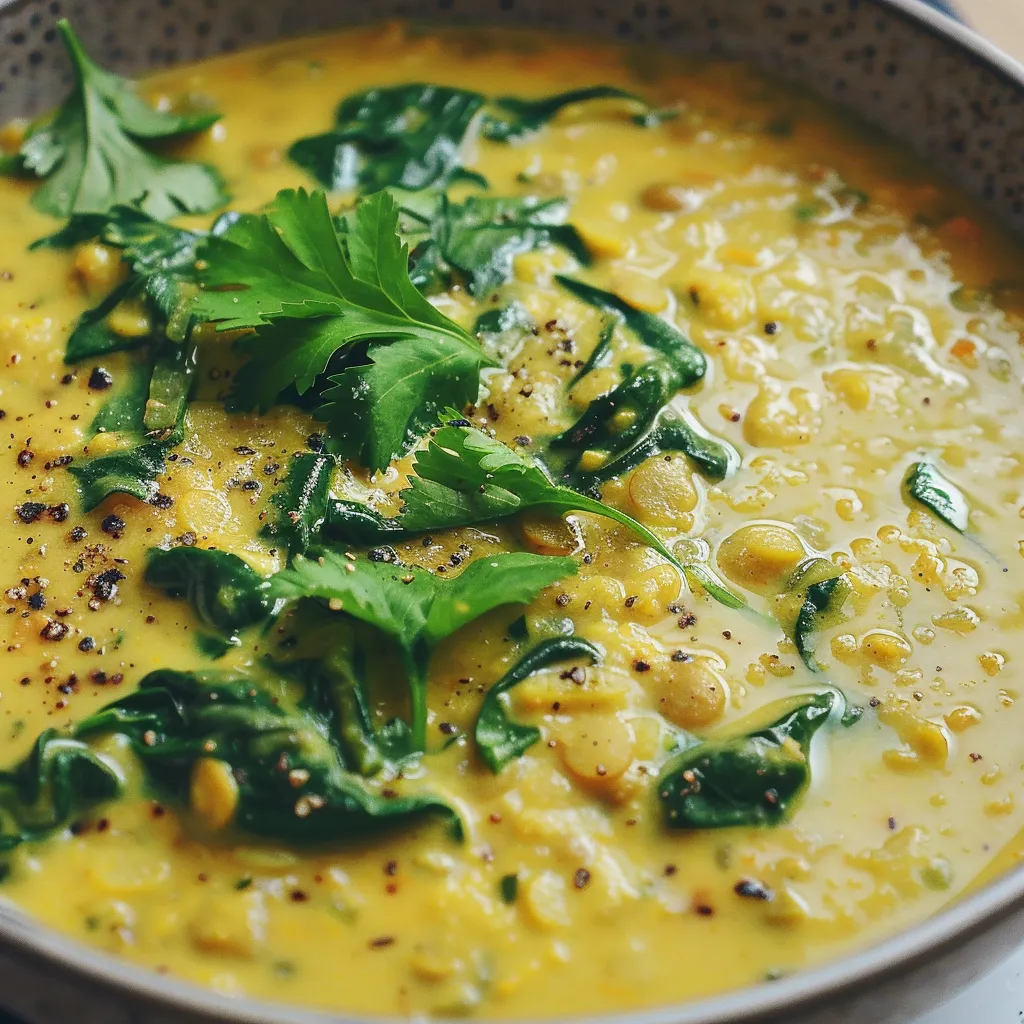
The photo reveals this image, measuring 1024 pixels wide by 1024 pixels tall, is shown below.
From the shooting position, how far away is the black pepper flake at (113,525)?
3.03 metres

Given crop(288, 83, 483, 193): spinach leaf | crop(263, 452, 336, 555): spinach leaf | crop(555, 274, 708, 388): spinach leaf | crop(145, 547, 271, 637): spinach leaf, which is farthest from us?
crop(288, 83, 483, 193): spinach leaf

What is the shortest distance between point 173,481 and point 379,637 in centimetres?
68

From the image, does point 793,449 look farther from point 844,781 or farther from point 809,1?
point 809,1

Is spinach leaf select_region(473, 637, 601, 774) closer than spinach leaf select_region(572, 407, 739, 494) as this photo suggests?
Yes

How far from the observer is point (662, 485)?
3.12m

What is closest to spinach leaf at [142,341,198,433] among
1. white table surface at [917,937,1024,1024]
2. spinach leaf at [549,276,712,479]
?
spinach leaf at [549,276,712,479]

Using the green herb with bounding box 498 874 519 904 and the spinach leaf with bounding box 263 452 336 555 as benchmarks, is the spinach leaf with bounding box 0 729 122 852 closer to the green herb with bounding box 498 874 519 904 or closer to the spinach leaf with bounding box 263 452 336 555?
the spinach leaf with bounding box 263 452 336 555

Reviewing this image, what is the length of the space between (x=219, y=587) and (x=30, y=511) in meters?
0.59

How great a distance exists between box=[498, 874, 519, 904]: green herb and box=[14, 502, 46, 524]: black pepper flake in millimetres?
1439

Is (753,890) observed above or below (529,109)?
below

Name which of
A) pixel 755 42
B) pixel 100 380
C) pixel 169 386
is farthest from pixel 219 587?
pixel 755 42

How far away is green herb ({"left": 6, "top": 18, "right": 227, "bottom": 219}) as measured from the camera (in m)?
3.79

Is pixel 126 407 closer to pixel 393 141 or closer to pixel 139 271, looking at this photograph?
pixel 139 271

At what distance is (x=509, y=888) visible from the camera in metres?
2.54
